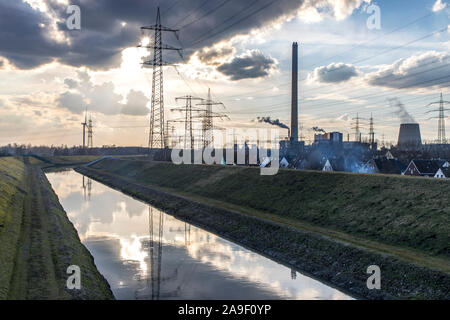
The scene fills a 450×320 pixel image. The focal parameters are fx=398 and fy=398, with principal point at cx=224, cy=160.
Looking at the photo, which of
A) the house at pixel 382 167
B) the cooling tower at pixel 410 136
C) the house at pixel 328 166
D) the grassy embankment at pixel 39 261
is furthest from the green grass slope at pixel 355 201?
the cooling tower at pixel 410 136

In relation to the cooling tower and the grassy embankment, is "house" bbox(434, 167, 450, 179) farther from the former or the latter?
the cooling tower

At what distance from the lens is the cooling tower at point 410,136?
534ft

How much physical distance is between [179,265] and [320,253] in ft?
31.2

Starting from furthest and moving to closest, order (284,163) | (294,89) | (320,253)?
1. (284,163)
2. (294,89)
3. (320,253)

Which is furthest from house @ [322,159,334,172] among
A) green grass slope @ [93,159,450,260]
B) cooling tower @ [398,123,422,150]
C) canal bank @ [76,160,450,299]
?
cooling tower @ [398,123,422,150]

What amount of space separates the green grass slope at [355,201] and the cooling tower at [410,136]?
5051 inches

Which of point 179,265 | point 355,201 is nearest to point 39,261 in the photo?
point 179,265

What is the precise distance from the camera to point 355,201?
114 feet

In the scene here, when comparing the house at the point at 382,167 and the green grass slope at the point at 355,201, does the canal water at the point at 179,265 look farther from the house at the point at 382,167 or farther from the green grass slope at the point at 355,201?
the house at the point at 382,167

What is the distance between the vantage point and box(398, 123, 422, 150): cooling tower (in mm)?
162625

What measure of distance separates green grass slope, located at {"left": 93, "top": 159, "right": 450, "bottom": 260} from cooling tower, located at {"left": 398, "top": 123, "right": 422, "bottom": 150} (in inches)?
5051

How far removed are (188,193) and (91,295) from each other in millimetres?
39270

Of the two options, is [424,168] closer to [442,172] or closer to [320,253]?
[442,172]

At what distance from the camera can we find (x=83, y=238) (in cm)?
3503
